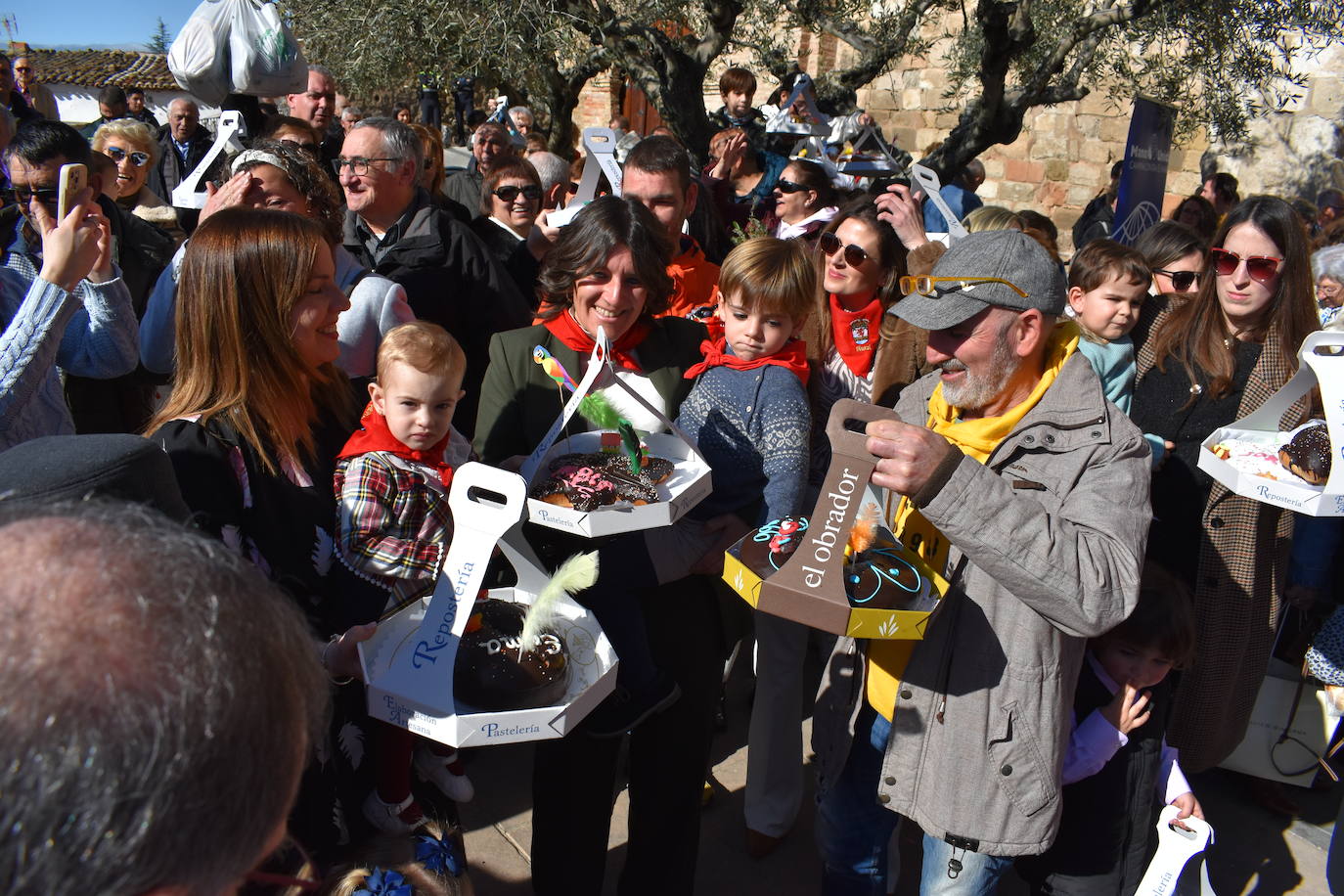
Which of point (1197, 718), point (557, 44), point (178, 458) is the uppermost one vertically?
point (557, 44)

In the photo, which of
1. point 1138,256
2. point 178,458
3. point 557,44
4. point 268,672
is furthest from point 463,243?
point 557,44

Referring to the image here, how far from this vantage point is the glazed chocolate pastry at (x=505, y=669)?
1751 millimetres

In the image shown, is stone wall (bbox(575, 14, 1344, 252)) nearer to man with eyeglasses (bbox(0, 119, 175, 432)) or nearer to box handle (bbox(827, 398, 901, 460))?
man with eyeglasses (bbox(0, 119, 175, 432))

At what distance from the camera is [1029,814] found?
208 cm

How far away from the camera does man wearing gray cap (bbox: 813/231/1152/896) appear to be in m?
1.83

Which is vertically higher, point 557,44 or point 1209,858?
point 557,44

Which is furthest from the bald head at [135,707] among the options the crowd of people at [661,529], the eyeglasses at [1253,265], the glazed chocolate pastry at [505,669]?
the eyeglasses at [1253,265]

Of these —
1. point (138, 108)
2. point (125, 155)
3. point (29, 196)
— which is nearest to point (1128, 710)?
point (29, 196)

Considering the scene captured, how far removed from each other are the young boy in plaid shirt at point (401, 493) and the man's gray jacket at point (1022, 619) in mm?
1158

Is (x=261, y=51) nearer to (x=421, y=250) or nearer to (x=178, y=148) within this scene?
(x=421, y=250)

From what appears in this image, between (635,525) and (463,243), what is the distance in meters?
2.19

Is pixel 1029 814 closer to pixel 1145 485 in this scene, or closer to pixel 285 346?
pixel 1145 485

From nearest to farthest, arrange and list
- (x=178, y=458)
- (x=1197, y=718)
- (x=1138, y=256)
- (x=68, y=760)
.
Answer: (x=68, y=760) → (x=178, y=458) → (x=1197, y=718) → (x=1138, y=256)

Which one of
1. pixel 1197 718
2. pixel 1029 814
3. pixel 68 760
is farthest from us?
pixel 1197 718
